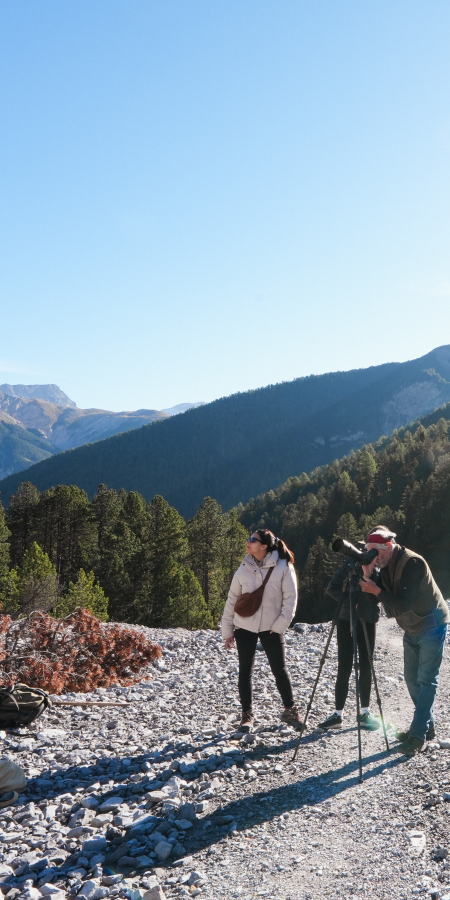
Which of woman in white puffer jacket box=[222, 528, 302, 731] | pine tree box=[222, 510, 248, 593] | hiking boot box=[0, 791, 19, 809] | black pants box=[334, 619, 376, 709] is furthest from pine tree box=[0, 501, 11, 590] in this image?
black pants box=[334, 619, 376, 709]

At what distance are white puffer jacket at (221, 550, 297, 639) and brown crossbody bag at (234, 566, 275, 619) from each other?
0.04 m

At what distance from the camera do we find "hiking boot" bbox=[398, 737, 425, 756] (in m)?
6.79

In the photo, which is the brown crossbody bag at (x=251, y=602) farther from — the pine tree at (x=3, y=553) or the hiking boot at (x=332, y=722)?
the pine tree at (x=3, y=553)

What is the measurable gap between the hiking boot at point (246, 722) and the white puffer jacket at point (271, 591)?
4.63 ft

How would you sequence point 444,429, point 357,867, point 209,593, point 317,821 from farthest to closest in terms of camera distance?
point 444,429
point 209,593
point 317,821
point 357,867

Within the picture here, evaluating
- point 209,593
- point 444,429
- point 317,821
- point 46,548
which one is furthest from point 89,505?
point 444,429

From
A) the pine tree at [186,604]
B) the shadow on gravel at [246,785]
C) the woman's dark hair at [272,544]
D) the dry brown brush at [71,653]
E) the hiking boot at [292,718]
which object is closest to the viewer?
the shadow on gravel at [246,785]

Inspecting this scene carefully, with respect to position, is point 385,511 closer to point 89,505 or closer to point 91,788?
point 89,505

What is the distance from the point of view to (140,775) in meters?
6.62

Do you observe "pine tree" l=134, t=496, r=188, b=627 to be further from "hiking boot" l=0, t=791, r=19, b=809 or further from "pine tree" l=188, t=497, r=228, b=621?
"hiking boot" l=0, t=791, r=19, b=809

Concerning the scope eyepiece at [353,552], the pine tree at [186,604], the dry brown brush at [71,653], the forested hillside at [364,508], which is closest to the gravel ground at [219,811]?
the dry brown brush at [71,653]

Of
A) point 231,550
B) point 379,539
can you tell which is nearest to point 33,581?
point 231,550

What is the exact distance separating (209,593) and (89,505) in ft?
43.1

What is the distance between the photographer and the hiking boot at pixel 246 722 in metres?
7.86
